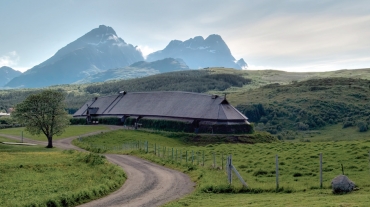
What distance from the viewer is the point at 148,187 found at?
2964 cm

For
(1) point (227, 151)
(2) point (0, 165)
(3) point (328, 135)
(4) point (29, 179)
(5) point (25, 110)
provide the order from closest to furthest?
(4) point (29, 179)
(2) point (0, 165)
(1) point (227, 151)
(5) point (25, 110)
(3) point (328, 135)

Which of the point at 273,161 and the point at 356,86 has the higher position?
the point at 356,86

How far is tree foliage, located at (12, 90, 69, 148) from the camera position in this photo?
66.9m

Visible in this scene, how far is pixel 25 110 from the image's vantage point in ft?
220

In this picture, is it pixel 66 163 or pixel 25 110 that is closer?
pixel 66 163

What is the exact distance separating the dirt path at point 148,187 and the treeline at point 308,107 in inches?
3450

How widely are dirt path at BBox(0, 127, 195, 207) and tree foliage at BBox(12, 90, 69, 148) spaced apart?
31542 millimetres

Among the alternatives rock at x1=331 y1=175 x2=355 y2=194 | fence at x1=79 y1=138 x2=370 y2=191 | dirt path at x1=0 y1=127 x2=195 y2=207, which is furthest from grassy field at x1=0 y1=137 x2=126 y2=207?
rock at x1=331 y1=175 x2=355 y2=194

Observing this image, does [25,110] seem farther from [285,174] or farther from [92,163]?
[285,174]

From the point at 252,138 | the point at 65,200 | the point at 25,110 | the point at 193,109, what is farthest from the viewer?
the point at 193,109

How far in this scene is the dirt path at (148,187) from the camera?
80.9 feet

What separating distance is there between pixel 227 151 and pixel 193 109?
5085cm

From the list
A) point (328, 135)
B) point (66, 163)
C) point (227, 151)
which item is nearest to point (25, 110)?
point (66, 163)

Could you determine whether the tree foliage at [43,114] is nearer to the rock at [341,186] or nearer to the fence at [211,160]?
the fence at [211,160]
